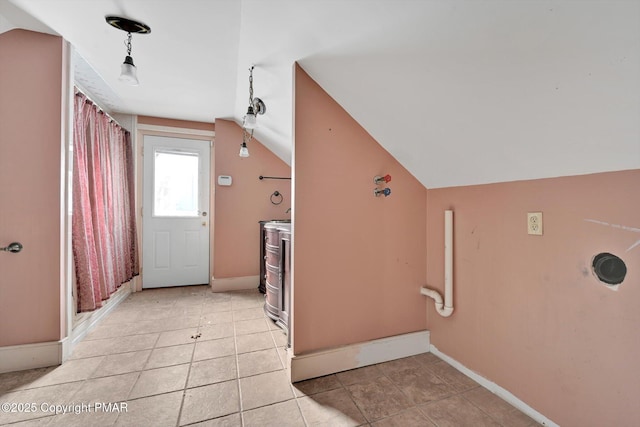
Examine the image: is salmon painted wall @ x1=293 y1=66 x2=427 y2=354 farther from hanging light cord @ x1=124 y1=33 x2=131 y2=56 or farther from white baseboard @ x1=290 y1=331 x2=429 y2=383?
hanging light cord @ x1=124 y1=33 x2=131 y2=56

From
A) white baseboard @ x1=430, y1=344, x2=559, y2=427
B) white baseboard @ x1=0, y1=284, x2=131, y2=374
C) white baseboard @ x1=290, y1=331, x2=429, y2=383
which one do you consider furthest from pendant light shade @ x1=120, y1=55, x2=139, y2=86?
white baseboard @ x1=430, y1=344, x2=559, y2=427

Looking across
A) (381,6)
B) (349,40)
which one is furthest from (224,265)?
(381,6)

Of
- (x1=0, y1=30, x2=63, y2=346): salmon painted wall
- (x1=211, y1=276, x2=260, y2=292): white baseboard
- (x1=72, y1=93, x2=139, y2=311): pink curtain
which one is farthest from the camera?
(x1=211, y1=276, x2=260, y2=292): white baseboard

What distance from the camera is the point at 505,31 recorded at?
926 mm

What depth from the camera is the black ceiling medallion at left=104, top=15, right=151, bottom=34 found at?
1.64m

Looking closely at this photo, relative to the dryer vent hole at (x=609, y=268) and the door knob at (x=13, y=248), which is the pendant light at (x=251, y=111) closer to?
the door knob at (x=13, y=248)

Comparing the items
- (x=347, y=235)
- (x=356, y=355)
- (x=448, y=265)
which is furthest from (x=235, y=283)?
(x=448, y=265)

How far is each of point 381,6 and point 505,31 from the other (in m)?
0.51

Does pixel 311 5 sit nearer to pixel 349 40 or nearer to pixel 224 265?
pixel 349 40

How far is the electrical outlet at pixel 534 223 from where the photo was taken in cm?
133

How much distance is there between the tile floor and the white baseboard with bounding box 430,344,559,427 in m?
0.04

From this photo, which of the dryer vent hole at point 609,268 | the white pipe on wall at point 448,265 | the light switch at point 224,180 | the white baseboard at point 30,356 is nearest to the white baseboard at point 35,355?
the white baseboard at point 30,356

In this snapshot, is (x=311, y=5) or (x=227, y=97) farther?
(x=227, y=97)

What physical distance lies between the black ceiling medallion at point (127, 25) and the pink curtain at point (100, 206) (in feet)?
2.91
